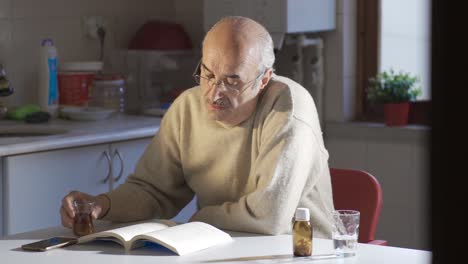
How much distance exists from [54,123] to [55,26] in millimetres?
540

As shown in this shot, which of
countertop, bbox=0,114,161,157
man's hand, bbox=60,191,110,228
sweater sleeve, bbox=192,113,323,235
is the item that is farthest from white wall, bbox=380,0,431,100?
man's hand, bbox=60,191,110,228

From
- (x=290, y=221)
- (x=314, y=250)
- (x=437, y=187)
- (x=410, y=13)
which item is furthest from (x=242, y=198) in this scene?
(x=410, y=13)

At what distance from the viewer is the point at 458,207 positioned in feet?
0.54

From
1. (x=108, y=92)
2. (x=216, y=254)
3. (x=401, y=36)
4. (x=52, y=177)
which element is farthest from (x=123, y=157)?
(x=216, y=254)

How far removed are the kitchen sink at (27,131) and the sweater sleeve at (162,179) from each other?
108 cm

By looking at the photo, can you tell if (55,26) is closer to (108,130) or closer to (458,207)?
(108,130)

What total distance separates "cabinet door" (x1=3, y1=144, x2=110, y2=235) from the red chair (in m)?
1.09

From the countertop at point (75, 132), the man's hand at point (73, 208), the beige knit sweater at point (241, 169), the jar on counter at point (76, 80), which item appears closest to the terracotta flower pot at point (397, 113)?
the countertop at point (75, 132)

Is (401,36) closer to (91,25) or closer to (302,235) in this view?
(91,25)

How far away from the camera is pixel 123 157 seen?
2916mm

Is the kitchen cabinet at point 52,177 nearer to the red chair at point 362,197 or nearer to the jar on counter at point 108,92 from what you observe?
the jar on counter at point 108,92

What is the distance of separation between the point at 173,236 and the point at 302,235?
0.26 m

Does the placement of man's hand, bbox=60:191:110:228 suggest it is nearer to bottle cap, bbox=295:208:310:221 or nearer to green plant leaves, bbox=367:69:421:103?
bottle cap, bbox=295:208:310:221

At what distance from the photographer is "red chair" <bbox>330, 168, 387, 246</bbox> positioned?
194 cm
